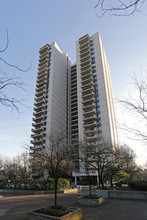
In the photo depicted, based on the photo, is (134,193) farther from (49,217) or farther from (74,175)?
(74,175)

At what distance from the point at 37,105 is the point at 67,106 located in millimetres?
13456

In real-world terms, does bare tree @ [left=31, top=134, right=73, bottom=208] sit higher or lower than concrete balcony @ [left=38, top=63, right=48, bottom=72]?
lower

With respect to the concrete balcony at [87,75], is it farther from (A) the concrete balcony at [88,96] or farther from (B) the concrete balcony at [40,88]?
(B) the concrete balcony at [40,88]

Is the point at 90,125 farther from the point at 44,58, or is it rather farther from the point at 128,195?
the point at 44,58

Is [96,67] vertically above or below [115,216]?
above

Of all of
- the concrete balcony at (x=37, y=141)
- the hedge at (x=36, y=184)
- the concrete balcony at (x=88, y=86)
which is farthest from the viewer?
the concrete balcony at (x=88, y=86)

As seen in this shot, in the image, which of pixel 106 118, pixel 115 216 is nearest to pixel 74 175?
pixel 106 118

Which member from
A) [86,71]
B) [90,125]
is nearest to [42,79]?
[86,71]

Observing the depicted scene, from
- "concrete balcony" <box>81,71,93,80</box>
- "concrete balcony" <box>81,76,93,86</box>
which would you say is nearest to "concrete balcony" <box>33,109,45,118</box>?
"concrete balcony" <box>81,76,93,86</box>

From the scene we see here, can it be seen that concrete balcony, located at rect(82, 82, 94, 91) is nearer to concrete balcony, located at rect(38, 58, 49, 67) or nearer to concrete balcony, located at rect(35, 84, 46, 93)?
concrete balcony, located at rect(35, 84, 46, 93)

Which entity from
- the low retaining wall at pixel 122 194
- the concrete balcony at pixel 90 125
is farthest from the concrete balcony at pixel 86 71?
the low retaining wall at pixel 122 194

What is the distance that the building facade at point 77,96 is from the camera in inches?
1829

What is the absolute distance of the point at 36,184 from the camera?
19281mm

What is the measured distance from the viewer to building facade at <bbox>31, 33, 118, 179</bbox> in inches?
1829
